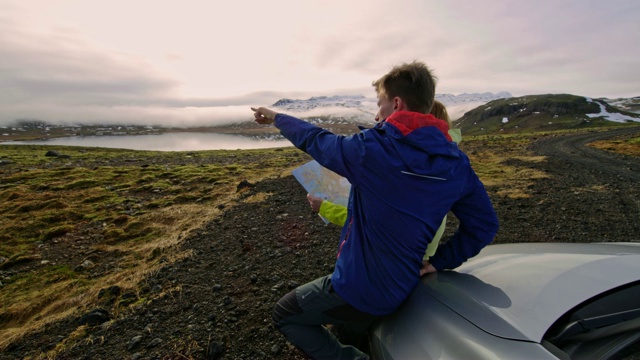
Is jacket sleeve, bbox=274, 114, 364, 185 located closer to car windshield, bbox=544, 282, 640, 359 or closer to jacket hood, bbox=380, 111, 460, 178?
jacket hood, bbox=380, 111, 460, 178

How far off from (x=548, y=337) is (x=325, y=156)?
1961 mm

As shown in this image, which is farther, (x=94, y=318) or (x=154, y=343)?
(x=94, y=318)

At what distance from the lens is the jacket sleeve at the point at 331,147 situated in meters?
2.55

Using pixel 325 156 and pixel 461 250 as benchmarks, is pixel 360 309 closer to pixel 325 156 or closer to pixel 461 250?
pixel 461 250

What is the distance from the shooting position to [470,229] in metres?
3.02

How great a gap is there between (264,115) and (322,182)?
1.25m

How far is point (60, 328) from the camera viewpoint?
505 cm

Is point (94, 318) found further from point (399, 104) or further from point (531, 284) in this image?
point (531, 284)

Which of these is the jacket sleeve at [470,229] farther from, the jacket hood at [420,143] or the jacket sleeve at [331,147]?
the jacket sleeve at [331,147]

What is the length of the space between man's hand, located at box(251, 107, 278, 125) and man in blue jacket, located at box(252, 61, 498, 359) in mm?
164

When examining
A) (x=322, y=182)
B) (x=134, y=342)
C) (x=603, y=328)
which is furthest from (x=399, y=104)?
(x=134, y=342)

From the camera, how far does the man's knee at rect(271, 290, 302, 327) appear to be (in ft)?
10.3

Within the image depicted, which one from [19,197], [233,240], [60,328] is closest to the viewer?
[60,328]

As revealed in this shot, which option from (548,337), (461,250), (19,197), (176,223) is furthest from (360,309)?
(19,197)
